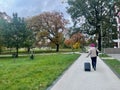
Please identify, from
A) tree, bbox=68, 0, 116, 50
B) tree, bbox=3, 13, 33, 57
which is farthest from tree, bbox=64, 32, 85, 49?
tree, bbox=3, 13, 33, 57

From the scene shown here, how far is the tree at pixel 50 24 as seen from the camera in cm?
9225

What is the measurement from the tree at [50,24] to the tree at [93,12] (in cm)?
1753

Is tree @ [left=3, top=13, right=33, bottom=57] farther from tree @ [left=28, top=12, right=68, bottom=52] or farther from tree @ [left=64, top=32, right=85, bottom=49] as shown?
tree @ [left=28, top=12, right=68, bottom=52]

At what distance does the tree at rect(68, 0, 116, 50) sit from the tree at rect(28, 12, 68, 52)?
17525 mm

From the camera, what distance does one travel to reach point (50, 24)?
93000 mm

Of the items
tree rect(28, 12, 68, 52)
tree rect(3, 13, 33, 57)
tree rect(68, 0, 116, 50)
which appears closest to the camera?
tree rect(3, 13, 33, 57)

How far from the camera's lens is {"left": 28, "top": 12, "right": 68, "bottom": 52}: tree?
92.2 m

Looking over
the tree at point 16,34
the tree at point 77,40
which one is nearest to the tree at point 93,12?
the tree at point 77,40

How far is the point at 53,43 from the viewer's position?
95.0 m

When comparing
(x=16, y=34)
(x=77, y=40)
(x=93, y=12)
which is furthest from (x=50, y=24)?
(x=16, y=34)

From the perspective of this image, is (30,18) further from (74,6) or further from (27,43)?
(27,43)

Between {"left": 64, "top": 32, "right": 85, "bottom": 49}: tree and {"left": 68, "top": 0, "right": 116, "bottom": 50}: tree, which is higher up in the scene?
{"left": 68, "top": 0, "right": 116, "bottom": 50}: tree

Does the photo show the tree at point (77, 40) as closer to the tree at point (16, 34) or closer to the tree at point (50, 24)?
the tree at point (50, 24)

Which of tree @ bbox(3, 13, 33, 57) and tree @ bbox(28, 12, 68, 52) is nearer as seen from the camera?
tree @ bbox(3, 13, 33, 57)
